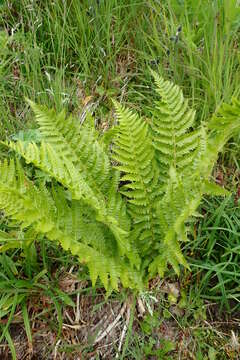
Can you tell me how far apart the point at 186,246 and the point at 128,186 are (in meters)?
0.37

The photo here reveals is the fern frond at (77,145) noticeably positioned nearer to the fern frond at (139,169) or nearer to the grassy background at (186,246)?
the fern frond at (139,169)

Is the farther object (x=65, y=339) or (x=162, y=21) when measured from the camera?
(x=162, y=21)

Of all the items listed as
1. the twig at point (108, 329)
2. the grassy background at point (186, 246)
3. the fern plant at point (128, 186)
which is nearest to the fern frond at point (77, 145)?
the fern plant at point (128, 186)

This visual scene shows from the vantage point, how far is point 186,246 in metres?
1.77

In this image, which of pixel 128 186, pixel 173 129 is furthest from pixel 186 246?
pixel 173 129

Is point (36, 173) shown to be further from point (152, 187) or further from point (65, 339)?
point (65, 339)

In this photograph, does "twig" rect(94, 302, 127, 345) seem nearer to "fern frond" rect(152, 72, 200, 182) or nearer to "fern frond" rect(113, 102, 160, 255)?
"fern frond" rect(113, 102, 160, 255)

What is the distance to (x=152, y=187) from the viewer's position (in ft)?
5.53

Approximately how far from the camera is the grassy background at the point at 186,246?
1.68 meters

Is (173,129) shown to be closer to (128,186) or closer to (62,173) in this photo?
(128,186)

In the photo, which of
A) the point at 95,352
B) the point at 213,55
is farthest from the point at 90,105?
the point at 95,352

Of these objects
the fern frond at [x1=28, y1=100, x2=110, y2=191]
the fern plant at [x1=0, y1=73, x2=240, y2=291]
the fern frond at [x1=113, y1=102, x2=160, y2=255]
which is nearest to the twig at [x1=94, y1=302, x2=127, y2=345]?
the fern plant at [x1=0, y1=73, x2=240, y2=291]

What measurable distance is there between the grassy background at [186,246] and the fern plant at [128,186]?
0.52 feet

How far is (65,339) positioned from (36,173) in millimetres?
714
